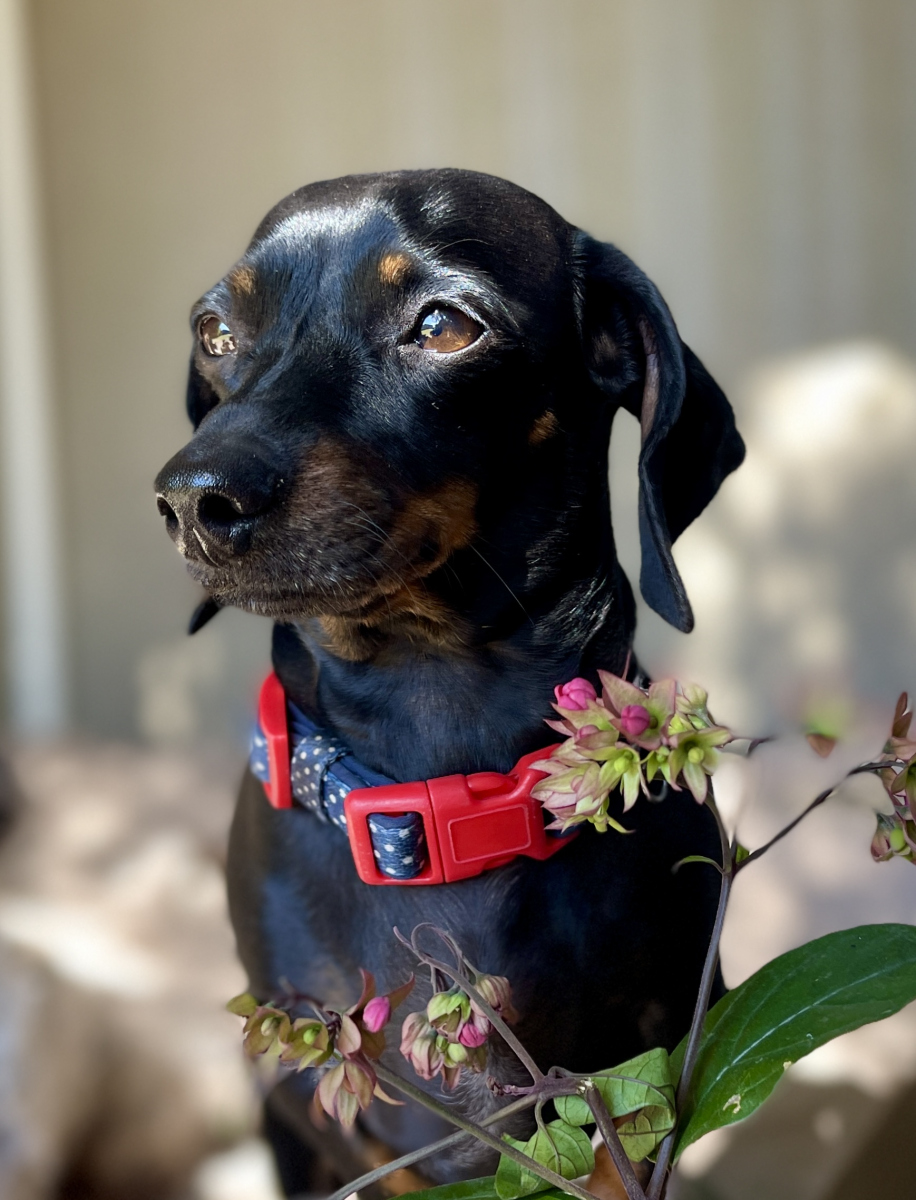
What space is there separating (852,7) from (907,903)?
2.39m

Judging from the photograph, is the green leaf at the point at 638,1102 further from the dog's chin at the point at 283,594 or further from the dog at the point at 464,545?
the dog's chin at the point at 283,594

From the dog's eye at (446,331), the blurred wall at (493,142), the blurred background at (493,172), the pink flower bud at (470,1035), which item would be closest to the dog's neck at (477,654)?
the dog's eye at (446,331)

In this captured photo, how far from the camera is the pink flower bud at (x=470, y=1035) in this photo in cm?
60

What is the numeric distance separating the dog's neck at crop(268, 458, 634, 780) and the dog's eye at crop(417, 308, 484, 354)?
0.47 ft

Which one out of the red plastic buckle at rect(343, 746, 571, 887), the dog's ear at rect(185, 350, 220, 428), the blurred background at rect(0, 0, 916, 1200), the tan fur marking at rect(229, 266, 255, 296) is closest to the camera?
the red plastic buckle at rect(343, 746, 571, 887)

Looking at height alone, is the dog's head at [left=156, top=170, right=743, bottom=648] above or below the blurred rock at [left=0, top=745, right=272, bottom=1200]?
above

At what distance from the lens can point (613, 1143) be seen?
0.60 meters

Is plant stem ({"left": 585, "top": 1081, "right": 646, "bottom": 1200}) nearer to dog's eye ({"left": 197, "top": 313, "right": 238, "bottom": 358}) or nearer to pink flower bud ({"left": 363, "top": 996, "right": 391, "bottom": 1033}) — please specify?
pink flower bud ({"left": 363, "top": 996, "right": 391, "bottom": 1033})

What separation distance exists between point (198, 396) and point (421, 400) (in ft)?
1.06

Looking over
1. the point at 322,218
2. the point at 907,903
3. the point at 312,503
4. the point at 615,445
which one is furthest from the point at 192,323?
the point at 615,445

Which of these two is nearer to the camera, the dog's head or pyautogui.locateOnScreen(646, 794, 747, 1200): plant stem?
pyautogui.locateOnScreen(646, 794, 747, 1200): plant stem

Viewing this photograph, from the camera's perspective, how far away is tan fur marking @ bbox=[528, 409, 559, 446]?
38.2 inches

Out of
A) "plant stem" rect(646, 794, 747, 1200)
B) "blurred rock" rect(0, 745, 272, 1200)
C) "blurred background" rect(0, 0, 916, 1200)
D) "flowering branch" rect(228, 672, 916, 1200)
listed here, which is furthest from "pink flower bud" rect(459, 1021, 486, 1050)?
"blurred background" rect(0, 0, 916, 1200)

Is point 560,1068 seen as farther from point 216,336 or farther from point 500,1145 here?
point 216,336
